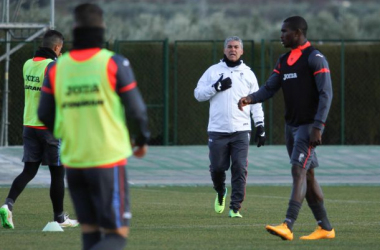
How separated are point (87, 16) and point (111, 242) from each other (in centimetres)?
142

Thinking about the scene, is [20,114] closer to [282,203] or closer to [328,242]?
[282,203]

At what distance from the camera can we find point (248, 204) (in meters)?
14.3

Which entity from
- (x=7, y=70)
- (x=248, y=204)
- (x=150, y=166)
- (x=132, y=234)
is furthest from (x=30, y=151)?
(x=7, y=70)

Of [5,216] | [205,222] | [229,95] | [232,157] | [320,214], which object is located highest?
[229,95]

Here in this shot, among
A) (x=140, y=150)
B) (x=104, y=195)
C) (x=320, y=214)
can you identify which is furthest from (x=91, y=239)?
(x=320, y=214)

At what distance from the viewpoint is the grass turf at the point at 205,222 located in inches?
377

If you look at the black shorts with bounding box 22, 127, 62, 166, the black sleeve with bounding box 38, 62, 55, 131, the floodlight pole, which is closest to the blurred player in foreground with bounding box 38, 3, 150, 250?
the black sleeve with bounding box 38, 62, 55, 131

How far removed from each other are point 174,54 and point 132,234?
46.0 feet

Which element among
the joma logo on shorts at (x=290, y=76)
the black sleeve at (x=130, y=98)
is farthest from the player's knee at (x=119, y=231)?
the joma logo on shorts at (x=290, y=76)

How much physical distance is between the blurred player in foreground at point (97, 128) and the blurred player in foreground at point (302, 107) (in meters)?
3.31

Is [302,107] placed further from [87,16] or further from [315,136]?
[87,16]

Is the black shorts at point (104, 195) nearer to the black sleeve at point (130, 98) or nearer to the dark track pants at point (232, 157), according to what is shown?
the black sleeve at point (130, 98)

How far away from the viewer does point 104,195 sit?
6.32m

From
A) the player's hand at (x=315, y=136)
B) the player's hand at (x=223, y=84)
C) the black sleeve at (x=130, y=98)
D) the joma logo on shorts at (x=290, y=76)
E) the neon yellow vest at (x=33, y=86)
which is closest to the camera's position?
the black sleeve at (x=130, y=98)
